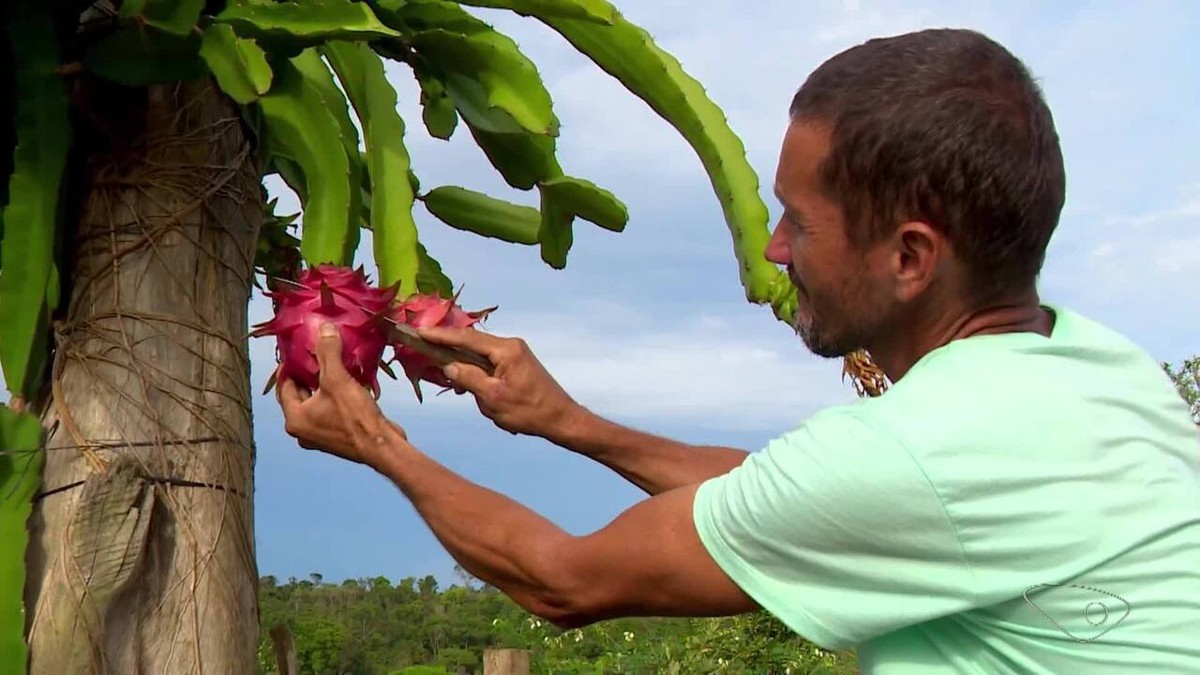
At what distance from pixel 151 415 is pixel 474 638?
6.79 meters

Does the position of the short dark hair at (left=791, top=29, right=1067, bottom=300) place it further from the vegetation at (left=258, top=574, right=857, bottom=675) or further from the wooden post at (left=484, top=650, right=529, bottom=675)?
A: the vegetation at (left=258, top=574, right=857, bottom=675)

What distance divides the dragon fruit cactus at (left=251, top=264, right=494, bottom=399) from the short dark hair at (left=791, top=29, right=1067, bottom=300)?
486 mm

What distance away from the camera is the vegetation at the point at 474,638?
557cm

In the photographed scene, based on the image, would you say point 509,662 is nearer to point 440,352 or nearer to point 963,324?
point 440,352

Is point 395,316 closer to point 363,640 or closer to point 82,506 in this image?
point 82,506

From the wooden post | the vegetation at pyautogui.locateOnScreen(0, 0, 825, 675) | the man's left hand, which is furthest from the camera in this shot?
the wooden post

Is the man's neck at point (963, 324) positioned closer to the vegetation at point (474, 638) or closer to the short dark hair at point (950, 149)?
the short dark hair at point (950, 149)

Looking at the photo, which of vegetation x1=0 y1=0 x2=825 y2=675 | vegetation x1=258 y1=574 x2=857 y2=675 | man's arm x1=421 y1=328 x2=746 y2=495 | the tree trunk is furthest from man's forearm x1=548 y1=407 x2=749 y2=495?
vegetation x1=258 y1=574 x2=857 y2=675

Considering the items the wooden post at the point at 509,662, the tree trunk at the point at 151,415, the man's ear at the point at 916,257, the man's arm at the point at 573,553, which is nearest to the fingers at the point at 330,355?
the man's arm at the point at 573,553

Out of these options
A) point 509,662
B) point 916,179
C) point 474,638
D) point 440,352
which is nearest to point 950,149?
point 916,179

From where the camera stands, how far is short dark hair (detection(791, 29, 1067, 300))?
3.28 feet

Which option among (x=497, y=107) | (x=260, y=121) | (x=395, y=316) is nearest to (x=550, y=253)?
(x=497, y=107)

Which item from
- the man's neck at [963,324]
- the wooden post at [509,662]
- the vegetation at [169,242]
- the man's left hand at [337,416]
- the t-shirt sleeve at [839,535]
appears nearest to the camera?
the t-shirt sleeve at [839,535]

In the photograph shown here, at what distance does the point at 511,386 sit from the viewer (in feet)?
4.26
